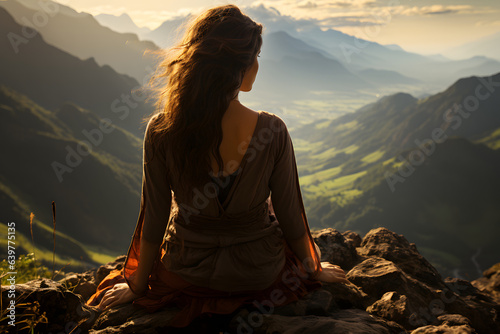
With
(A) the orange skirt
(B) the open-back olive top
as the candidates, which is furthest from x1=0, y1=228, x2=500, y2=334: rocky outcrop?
(B) the open-back olive top

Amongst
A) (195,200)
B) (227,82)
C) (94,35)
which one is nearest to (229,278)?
(195,200)

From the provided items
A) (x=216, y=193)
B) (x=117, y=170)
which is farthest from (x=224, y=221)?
(x=117, y=170)

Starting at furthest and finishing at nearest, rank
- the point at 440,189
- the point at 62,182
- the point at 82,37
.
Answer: the point at 82,37
the point at 440,189
the point at 62,182

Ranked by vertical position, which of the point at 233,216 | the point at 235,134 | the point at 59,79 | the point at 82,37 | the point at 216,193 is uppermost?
the point at 82,37

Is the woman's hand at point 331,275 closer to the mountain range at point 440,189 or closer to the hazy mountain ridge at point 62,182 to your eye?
the hazy mountain ridge at point 62,182

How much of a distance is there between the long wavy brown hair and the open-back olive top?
7.8 inches

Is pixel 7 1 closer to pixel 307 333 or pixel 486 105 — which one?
pixel 307 333

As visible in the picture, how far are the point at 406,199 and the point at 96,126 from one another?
327 feet

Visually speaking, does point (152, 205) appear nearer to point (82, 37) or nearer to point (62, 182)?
point (62, 182)

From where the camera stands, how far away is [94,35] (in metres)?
170

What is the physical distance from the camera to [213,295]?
2783 millimetres

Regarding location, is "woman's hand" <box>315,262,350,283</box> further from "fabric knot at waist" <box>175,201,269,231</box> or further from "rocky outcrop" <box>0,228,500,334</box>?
"fabric knot at waist" <box>175,201,269,231</box>

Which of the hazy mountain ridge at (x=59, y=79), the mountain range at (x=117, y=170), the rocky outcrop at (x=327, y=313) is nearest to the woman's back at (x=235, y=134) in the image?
the rocky outcrop at (x=327, y=313)

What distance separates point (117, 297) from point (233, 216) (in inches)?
58.8
